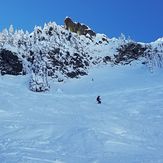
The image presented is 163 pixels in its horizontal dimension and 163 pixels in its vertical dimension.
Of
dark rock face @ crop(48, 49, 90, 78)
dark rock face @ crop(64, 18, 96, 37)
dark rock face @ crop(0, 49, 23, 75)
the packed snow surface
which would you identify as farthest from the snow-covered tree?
dark rock face @ crop(64, 18, 96, 37)

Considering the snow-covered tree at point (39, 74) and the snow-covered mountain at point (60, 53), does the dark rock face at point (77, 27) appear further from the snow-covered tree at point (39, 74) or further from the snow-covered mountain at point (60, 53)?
the snow-covered tree at point (39, 74)

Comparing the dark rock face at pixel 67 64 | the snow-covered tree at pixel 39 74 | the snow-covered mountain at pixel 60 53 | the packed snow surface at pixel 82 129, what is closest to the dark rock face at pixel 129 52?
the snow-covered mountain at pixel 60 53

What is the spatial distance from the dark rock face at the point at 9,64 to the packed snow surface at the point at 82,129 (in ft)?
61.3

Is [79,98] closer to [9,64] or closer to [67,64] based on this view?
[9,64]

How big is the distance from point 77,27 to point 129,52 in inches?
982

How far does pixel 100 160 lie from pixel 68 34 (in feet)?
261

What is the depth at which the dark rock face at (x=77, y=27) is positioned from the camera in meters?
107

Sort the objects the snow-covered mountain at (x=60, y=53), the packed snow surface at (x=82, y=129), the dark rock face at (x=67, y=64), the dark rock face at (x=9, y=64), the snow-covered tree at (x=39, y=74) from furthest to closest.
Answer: the dark rock face at (x=67, y=64) → the snow-covered mountain at (x=60, y=53) → the dark rock face at (x=9, y=64) → the snow-covered tree at (x=39, y=74) → the packed snow surface at (x=82, y=129)

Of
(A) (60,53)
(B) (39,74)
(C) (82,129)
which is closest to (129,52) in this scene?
(A) (60,53)

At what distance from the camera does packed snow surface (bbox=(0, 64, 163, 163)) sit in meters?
15.1

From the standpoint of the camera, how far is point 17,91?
4719 centimetres

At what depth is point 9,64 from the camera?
2682 inches

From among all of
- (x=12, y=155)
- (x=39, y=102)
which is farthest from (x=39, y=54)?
(x=12, y=155)

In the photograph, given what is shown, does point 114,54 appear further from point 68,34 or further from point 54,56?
point 54,56
